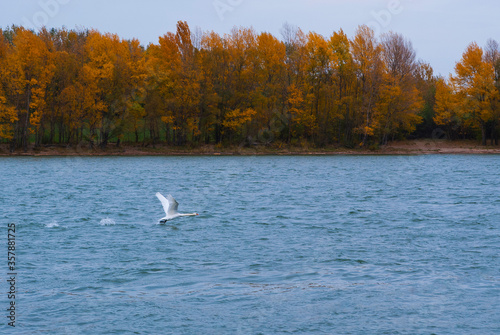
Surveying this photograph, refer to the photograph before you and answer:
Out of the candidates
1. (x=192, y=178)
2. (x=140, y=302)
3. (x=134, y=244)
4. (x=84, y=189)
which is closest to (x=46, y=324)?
(x=140, y=302)

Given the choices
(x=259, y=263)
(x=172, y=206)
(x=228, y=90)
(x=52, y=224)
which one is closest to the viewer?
(x=259, y=263)

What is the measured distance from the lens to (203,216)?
27.2 m

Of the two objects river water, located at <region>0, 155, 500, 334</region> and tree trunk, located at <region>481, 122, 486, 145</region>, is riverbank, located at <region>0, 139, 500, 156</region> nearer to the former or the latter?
tree trunk, located at <region>481, 122, 486, 145</region>

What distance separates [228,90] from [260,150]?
348 inches

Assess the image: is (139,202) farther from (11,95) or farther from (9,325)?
(11,95)

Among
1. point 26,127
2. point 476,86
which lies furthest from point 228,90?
point 476,86

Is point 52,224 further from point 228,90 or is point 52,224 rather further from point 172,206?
point 228,90

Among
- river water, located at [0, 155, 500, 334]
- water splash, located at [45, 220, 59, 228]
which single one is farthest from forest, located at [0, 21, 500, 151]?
water splash, located at [45, 220, 59, 228]

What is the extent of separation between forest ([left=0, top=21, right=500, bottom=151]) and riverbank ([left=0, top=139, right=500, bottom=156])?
116 centimetres

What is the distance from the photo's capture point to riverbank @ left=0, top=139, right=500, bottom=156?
77.2 meters

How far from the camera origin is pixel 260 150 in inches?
3238

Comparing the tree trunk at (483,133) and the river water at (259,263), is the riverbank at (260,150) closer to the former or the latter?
the tree trunk at (483,133)

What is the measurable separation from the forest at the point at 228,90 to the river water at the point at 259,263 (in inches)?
1580

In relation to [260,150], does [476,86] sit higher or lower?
higher
